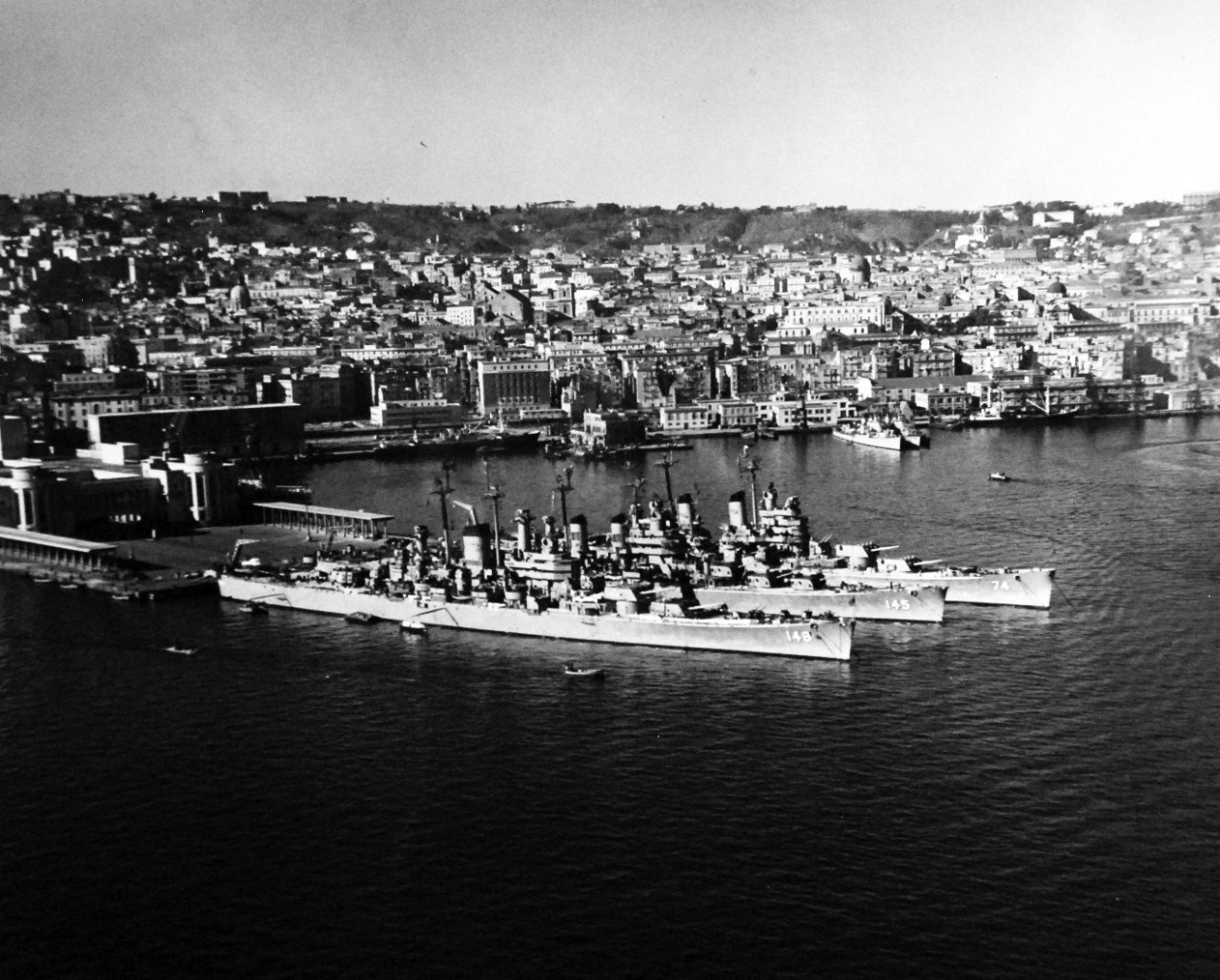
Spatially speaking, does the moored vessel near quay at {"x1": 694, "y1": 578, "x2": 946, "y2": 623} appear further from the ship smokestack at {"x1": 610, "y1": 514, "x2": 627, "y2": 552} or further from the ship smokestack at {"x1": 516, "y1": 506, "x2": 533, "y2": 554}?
the ship smokestack at {"x1": 516, "y1": 506, "x2": 533, "y2": 554}

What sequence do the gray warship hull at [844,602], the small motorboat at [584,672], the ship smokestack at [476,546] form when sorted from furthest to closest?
the ship smokestack at [476,546] < the gray warship hull at [844,602] < the small motorboat at [584,672]

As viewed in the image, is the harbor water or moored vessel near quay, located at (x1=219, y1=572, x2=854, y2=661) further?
moored vessel near quay, located at (x1=219, y1=572, x2=854, y2=661)

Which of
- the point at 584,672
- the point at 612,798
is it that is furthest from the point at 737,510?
the point at 612,798

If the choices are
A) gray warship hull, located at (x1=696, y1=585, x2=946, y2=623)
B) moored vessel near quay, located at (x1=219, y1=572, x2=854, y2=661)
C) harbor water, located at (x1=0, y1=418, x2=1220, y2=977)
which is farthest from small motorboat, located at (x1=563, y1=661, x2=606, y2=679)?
gray warship hull, located at (x1=696, y1=585, x2=946, y2=623)

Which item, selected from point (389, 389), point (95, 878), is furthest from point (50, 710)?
point (389, 389)

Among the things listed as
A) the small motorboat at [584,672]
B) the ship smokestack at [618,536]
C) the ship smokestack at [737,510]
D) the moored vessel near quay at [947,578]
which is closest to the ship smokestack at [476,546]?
the ship smokestack at [618,536]

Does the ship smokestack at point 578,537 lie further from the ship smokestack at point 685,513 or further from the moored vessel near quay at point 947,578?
the moored vessel near quay at point 947,578
